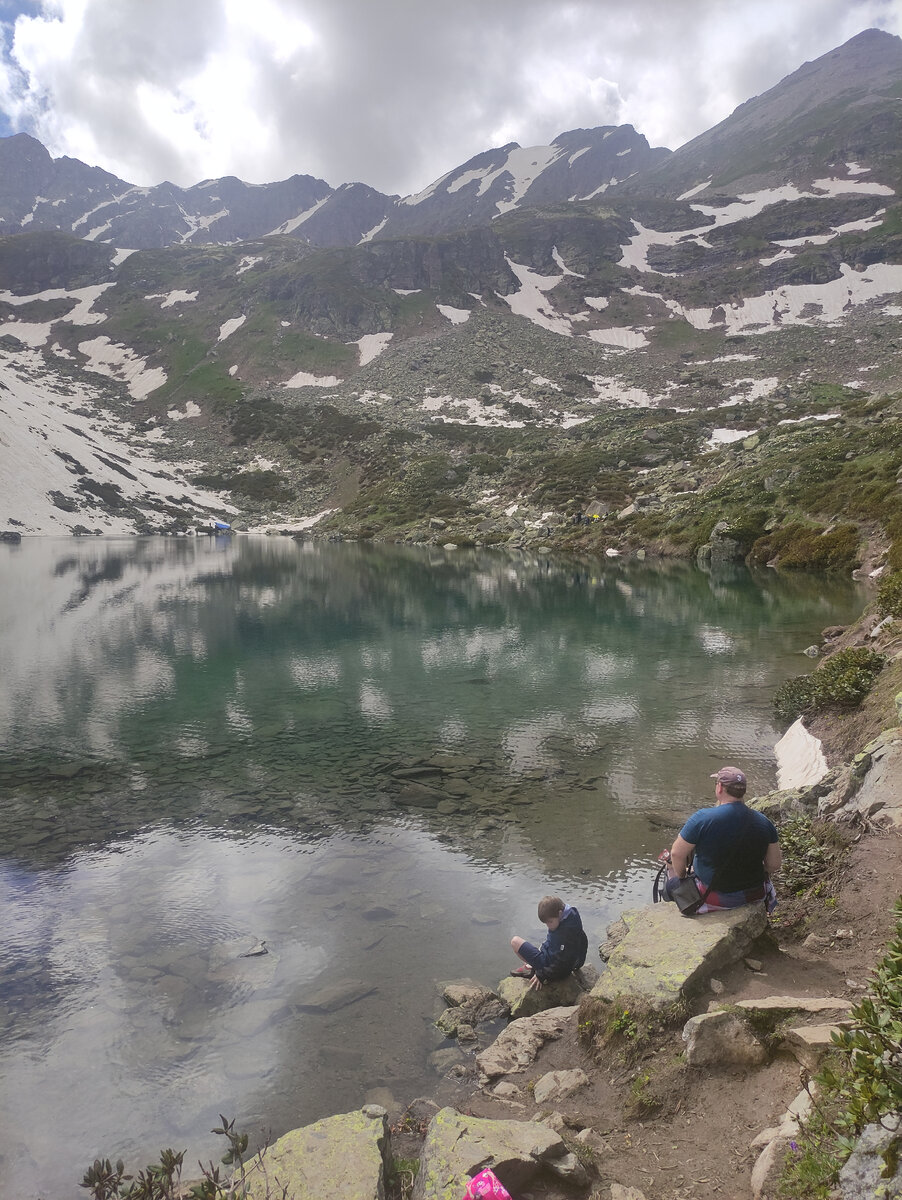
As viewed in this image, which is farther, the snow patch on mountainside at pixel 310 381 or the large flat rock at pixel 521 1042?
the snow patch on mountainside at pixel 310 381

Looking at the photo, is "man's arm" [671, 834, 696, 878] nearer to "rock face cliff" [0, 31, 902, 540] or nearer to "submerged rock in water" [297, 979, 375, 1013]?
"submerged rock in water" [297, 979, 375, 1013]

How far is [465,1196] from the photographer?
4645 millimetres

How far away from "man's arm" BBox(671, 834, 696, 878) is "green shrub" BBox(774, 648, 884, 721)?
36.3 feet

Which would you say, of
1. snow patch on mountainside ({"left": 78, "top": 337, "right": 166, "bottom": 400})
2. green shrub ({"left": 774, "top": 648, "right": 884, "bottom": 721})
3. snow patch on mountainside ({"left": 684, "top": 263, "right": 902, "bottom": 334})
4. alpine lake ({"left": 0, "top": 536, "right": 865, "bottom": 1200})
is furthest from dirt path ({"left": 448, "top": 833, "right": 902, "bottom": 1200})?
snow patch on mountainside ({"left": 78, "top": 337, "right": 166, "bottom": 400})

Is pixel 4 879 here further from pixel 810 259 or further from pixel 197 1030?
pixel 810 259

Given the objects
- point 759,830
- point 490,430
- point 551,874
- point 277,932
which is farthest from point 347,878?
point 490,430

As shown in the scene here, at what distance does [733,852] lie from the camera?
25.1 ft

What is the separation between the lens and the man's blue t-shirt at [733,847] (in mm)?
7652

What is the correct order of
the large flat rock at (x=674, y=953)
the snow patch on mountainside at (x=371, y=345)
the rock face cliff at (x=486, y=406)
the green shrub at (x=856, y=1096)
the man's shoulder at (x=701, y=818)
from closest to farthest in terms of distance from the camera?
the green shrub at (x=856, y=1096), the large flat rock at (x=674, y=953), the man's shoulder at (x=701, y=818), the rock face cliff at (x=486, y=406), the snow patch on mountainside at (x=371, y=345)

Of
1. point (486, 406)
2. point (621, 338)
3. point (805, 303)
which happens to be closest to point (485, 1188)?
point (486, 406)

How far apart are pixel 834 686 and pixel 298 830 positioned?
13.9 metres

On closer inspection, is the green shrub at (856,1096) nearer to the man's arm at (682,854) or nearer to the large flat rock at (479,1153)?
the large flat rock at (479,1153)

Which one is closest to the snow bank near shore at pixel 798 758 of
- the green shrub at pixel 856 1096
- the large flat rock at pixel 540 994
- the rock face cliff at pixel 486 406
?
the large flat rock at pixel 540 994

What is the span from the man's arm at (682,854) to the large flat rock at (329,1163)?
4.25m
